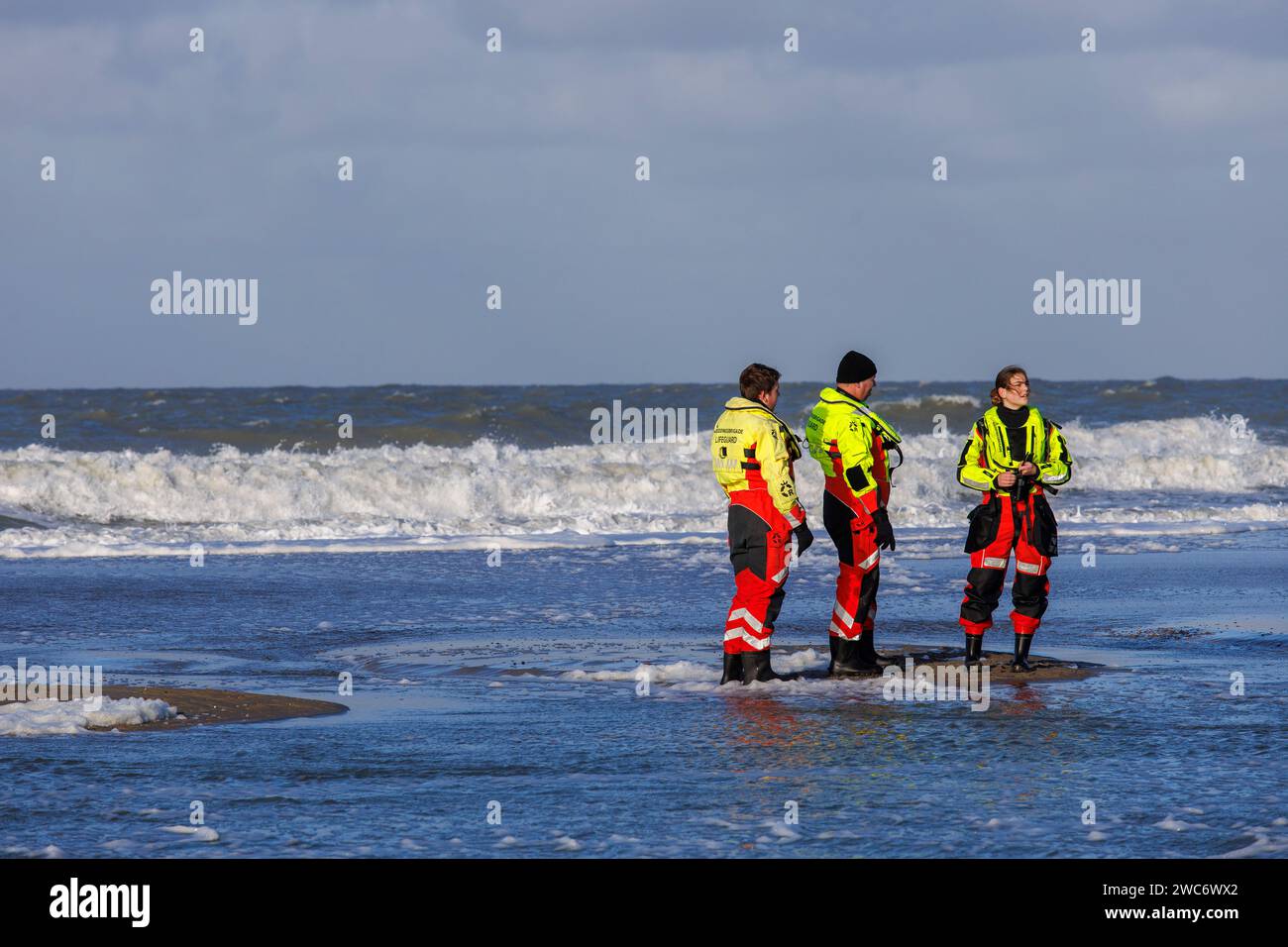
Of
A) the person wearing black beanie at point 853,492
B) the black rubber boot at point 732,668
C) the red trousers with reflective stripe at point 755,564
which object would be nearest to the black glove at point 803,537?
the red trousers with reflective stripe at point 755,564

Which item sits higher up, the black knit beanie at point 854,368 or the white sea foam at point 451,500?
the black knit beanie at point 854,368

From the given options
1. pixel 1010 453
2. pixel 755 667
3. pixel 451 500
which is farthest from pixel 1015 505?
pixel 451 500

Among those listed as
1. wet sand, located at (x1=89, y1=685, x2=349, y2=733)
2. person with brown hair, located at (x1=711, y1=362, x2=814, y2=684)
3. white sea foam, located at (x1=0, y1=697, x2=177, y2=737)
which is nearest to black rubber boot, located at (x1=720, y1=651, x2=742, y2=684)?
person with brown hair, located at (x1=711, y1=362, x2=814, y2=684)

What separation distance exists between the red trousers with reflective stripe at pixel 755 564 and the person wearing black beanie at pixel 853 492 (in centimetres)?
35

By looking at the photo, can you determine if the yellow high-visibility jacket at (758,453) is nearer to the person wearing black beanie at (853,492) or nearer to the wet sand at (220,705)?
the person wearing black beanie at (853,492)

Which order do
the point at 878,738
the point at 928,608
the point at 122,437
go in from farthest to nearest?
the point at 122,437 < the point at 928,608 < the point at 878,738

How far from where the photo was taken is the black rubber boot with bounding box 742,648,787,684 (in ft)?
29.6

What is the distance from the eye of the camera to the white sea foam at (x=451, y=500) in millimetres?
20667

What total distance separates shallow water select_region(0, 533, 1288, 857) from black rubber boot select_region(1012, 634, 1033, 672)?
1.47 ft

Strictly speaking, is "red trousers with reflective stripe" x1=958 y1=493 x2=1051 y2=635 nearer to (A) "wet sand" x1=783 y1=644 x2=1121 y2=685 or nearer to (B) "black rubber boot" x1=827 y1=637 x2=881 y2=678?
(A) "wet sand" x1=783 y1=644 x2=1121 y2=685
